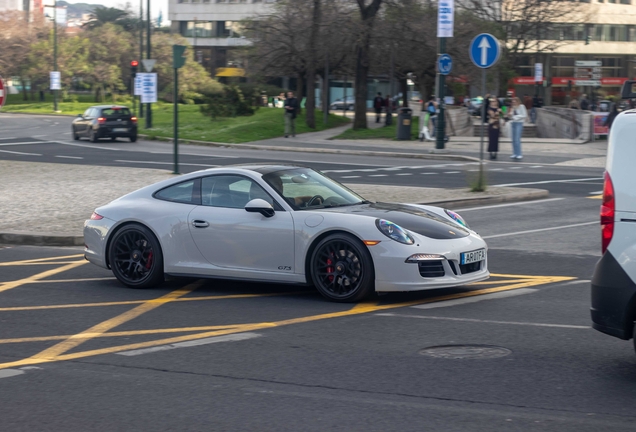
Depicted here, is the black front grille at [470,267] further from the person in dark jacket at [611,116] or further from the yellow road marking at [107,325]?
the person in dark jacket at [611,116]

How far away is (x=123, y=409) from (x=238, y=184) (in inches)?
162

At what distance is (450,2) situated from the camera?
31.4 metres

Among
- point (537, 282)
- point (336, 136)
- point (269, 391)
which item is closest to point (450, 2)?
point (336, 136)

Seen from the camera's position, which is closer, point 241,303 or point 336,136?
point 241,303

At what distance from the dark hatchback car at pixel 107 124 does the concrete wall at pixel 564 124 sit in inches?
749

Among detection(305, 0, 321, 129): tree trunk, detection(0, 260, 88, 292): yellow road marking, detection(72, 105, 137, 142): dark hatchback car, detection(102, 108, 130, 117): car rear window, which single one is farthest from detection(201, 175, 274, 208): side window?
detection(305, 0, 321, 129): tree trunk

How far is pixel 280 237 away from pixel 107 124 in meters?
31.8

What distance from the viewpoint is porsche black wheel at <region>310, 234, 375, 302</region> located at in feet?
26.8

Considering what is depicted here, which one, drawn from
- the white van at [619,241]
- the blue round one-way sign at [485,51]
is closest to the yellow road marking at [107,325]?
the white van at [619,241]

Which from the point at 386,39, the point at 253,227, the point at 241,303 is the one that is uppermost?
the point at 386,39

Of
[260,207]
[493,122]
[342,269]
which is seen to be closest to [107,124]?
[493,122]

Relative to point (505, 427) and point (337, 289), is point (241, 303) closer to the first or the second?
point (337, 289)

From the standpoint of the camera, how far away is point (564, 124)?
136ft

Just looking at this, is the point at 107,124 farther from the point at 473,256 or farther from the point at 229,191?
the point at 473,256
